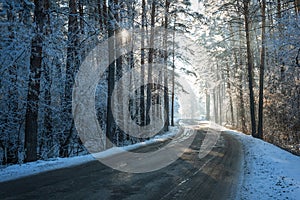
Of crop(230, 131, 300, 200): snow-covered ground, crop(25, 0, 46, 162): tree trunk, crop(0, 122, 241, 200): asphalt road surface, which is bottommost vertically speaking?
crop(230, 131, 300, 200): snow-covered ground

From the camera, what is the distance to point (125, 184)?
5.77 metres

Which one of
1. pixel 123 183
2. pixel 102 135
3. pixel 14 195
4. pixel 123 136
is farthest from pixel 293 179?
pixel 123 136

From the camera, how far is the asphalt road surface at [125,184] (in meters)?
4.92

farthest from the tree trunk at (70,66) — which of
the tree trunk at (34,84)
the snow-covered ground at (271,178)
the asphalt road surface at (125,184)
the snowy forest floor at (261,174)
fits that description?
the snow-covered ground at (271,178)

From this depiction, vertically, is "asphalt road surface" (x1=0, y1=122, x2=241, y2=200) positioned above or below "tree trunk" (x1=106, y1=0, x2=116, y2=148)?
below

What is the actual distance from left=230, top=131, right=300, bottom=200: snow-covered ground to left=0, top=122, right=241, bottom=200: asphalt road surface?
1.14 feet

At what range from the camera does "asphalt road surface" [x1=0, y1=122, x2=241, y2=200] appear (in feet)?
16.1

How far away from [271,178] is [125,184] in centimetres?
409

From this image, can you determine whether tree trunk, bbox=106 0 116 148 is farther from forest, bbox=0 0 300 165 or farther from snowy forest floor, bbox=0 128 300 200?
snowy forest floor, bbox=0 128 300 200

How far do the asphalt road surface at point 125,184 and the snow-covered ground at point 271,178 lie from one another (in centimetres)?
35

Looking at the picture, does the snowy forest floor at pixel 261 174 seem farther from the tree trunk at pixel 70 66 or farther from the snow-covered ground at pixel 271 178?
the tree trunk at pixel 70 66

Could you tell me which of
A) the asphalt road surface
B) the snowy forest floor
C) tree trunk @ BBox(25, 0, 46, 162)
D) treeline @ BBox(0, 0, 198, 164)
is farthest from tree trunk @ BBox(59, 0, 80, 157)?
the asphalt road surface

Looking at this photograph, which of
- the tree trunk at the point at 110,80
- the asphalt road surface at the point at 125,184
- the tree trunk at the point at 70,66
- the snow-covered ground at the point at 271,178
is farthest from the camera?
the tree trunk at the point at 110,80

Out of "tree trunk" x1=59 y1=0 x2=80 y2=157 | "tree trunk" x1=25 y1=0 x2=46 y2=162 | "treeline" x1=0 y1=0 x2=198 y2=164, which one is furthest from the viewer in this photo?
"tree trunk" x1=59 y1=0 x2=80 y2=157
